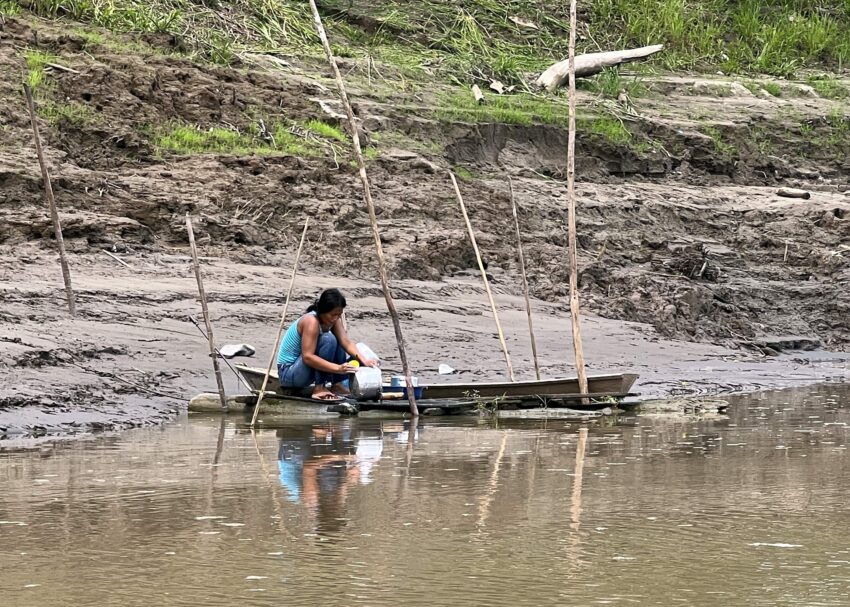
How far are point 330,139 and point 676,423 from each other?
823 centimetres

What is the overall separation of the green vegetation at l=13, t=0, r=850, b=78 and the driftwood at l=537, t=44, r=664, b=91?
0.33 m

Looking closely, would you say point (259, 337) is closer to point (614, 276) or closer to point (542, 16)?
point (614, 276)

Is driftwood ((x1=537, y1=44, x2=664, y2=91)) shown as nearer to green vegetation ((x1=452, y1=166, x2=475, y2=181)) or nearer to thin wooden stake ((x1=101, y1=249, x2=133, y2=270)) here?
green vegetation ((x1=452, y1=166, x2=475, y2=181))

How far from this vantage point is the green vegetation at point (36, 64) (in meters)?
15.5

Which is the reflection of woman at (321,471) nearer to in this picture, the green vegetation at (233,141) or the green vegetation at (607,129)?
the green vegetation at (233,141)

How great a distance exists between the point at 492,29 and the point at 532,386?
41.7 feet

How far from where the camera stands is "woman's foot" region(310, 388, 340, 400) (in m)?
10.3

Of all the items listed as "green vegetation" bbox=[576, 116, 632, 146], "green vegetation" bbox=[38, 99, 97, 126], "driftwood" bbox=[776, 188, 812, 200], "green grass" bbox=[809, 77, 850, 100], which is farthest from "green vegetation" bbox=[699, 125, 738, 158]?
"green vegetation" bbox=[38, 99, 97, 126]

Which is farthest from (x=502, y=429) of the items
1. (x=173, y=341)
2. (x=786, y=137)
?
(x=786, y=137)

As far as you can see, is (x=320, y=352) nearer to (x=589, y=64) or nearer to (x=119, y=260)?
(x=119, y=260)

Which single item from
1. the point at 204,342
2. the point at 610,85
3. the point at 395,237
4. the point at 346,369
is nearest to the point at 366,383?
the point at 346,369

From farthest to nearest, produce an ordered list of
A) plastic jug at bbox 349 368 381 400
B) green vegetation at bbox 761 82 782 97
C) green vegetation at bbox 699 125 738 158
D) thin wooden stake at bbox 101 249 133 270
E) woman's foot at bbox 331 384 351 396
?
green vegetation at bbox 761 82 782 97 → green vegetation at bbox 699 125 738 158 → thin wooden stake at bbox 101 249 133 270 → woman's foot at bbox 331 384 351 396 → plastic jug at bbox 349 368 381 400

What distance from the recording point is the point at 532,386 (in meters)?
10.4

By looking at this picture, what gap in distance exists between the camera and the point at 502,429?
959cm
